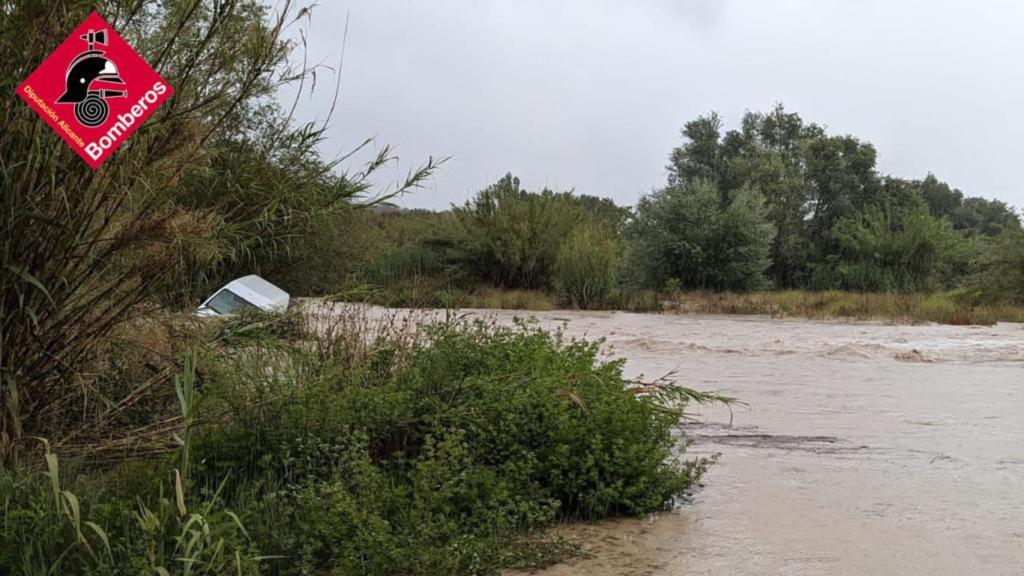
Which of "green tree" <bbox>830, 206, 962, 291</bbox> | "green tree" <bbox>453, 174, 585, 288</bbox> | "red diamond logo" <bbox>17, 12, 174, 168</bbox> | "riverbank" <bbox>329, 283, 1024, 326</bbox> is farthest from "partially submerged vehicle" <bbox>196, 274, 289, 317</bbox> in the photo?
"green tree" <bbox>830, 206, 962, 291</bbox>

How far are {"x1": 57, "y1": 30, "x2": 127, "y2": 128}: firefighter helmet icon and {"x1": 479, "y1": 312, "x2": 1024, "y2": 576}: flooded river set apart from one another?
2.94 meters

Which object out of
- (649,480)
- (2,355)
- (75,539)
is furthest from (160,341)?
(649,480)

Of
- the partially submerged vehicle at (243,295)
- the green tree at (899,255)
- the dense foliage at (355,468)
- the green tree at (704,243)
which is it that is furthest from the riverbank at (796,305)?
the dense foliage at (355,468)

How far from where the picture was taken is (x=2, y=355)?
14.0 ft

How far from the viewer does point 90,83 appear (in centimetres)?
407

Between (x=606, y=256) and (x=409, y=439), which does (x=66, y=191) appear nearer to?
(x=409, y=439)

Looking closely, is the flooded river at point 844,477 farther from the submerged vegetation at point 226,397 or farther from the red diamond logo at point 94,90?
the red diamond logo at point 94,90

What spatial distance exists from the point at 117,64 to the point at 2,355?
4.71ft

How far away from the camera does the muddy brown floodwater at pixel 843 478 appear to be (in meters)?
4.61

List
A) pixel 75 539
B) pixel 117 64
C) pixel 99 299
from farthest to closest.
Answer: pixel 99 299 → pixel 117 64 → pixel 75 539

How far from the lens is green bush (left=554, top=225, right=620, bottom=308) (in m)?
28.6

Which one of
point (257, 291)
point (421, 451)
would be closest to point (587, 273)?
point (257, 291)

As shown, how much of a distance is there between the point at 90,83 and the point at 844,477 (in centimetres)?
521

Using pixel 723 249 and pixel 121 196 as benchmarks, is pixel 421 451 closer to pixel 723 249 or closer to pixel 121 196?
pixel 121 196
